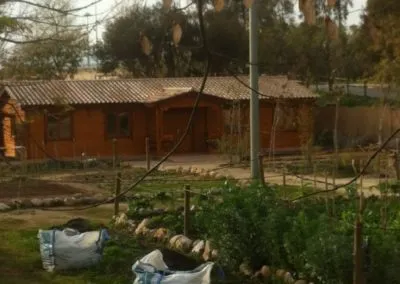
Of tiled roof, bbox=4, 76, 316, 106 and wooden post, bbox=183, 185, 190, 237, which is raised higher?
tiled roof, bbox=4, 76, 316, 106

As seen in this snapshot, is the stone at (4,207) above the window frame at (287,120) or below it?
below

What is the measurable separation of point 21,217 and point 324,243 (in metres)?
9.97

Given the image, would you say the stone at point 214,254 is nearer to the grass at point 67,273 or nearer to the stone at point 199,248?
the stone at point 199,248

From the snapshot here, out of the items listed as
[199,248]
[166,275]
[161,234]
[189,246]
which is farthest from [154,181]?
[166,275]

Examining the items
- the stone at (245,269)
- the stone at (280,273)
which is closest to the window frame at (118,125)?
the stone at (245,269)

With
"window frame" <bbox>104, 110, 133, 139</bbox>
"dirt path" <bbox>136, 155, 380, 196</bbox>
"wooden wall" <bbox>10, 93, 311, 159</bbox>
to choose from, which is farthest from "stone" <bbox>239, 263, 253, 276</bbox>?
"window frame" <bbox>104, 110, 133, 139</bbox>

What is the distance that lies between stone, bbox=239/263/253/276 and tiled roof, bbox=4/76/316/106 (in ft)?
73.1

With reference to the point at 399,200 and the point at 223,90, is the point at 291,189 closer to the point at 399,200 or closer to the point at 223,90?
the point at 399,200

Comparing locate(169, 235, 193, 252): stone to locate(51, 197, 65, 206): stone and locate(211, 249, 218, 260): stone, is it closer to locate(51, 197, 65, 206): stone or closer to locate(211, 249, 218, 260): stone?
locate(211, 249, 218, 260): stone

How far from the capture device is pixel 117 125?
34656 millimetres

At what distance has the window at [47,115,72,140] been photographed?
109 ft

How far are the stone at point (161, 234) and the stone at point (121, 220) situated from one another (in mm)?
1462

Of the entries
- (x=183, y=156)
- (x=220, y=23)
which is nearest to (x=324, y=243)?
(x=183, y=156)

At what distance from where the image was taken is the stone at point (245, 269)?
380 inches
